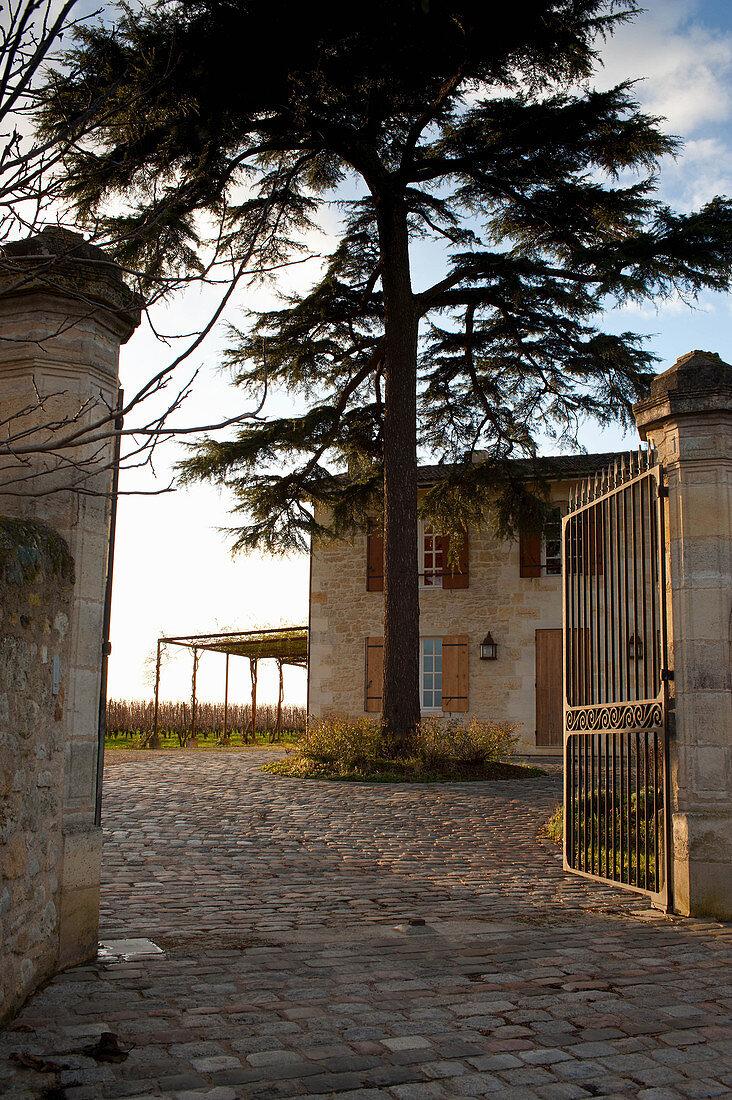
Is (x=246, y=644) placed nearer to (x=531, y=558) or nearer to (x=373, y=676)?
(x=373, y=676)

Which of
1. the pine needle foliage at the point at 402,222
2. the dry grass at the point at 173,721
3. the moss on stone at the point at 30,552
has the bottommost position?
the dry grass at the point at 173,721

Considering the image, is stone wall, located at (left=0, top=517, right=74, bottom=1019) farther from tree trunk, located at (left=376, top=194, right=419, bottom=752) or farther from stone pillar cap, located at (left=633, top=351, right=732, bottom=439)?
tree trunk, located at (left=376, top=194, right=419, bottom=752)

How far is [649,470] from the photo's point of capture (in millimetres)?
5504

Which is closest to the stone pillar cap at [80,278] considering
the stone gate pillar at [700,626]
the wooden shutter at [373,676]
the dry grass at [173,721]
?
the stone gate pillar at [700,626]

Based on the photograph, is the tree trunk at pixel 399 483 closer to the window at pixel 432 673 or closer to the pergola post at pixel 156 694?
the window at pixel 432 673

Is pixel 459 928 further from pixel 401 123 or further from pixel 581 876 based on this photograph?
pixel 401 123

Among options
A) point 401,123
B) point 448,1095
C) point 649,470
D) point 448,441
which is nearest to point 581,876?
Result: point 649,470

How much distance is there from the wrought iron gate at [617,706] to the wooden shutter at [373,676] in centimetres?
1165

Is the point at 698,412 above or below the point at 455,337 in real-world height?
below

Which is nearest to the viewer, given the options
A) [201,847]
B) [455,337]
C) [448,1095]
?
[448,1095]

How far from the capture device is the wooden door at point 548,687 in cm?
1725

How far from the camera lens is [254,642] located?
1945 centimetres

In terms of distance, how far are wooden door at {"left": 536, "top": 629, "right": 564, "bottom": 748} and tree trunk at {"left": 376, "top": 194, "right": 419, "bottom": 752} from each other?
17.7ft

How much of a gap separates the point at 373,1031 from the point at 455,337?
40.2 ft
